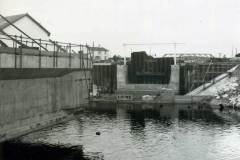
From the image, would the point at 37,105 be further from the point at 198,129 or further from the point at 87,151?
the point at 198,129

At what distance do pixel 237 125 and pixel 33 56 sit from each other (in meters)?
31.4

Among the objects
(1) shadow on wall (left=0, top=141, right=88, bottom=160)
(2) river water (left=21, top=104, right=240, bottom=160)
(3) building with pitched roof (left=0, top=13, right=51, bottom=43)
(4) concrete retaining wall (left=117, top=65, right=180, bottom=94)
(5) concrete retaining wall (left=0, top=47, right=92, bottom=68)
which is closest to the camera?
(5) concrete retaining wall (left=0, top=47, right=92, bottom=68)

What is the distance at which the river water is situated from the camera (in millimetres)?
33406

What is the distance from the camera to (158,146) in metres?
36.3

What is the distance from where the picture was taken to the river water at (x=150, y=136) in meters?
33.4

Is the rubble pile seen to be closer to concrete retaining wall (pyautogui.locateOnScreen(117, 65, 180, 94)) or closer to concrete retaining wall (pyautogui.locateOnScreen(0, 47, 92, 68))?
concrete retaining wall (pyautogui.locateOnScreen(117, 65, 180, 94))

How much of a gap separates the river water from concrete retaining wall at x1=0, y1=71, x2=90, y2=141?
355cm

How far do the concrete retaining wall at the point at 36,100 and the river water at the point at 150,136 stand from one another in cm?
355

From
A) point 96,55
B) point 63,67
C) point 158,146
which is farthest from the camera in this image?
point 96,55

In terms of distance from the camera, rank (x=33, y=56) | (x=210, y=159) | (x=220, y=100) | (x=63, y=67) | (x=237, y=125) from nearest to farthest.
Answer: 1. (x=33, y=56)
2. (x=210, y=159)
3. (x=63, y=67)
4. (x=237, y=125)
5. (x=220, y=100)

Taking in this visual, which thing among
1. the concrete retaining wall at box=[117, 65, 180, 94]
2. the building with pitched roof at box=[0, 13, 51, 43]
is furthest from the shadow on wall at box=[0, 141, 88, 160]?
the concrete retaining wall at box=[117, 65, 180, 94]

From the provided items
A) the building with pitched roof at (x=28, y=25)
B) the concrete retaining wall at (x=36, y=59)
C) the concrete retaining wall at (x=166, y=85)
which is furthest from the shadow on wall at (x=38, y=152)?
the concrete retaining wall at (x=166, y=85)

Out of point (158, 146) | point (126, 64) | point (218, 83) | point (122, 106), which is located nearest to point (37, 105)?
point (158, 146)

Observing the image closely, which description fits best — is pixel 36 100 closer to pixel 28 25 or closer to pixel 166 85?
pixel 28 25
